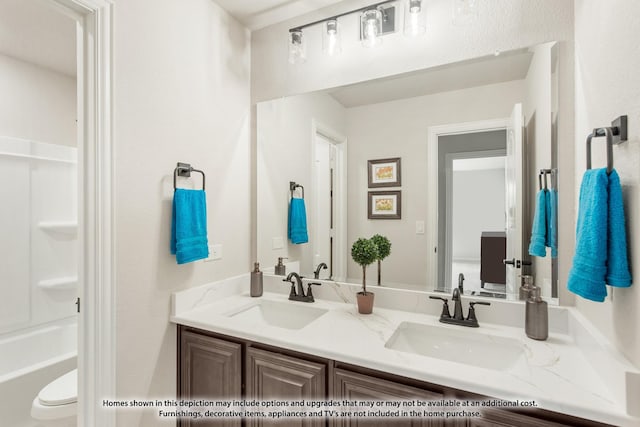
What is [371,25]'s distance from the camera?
5.27ft

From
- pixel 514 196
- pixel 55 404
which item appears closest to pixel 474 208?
pixel 514 196

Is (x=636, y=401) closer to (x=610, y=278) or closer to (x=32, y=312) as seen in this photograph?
(x=610, y=278)

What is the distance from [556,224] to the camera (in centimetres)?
133

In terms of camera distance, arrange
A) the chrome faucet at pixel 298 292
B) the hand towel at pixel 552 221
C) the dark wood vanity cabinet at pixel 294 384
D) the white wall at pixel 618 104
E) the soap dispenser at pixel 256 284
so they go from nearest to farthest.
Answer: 1. the white wall at pixel 618 104
2. the dark wood vanity cabinet at pixel 294 384
3. the hand towel at pixel 552 221
4. the chrome faucet at pixel 298 292
5. the soap dispenser at pixel 256 284

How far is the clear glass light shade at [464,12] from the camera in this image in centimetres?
141

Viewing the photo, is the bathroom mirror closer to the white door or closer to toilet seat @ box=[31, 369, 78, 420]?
the white door

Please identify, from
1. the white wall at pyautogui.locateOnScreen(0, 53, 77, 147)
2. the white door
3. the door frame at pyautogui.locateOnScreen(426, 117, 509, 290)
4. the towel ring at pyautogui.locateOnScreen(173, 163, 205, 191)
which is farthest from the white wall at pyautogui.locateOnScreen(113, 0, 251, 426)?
the white wall at pyautogui.locateOnScreen(0, 53, 77, 147)

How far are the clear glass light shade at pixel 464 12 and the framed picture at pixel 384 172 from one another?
697 millimetres

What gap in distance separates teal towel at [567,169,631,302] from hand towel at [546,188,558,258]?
485 mm

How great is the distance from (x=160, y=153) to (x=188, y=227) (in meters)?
0.38

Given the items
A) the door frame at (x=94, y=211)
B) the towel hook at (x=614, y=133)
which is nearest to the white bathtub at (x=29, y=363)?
the door frame at (x=94, y=211)

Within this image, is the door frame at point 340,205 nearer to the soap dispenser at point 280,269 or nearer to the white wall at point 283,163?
the white wall at point 283,163

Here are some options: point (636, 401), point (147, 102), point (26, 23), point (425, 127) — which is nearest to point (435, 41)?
point (425, 127)

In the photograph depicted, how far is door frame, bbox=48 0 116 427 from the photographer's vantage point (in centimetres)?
128
